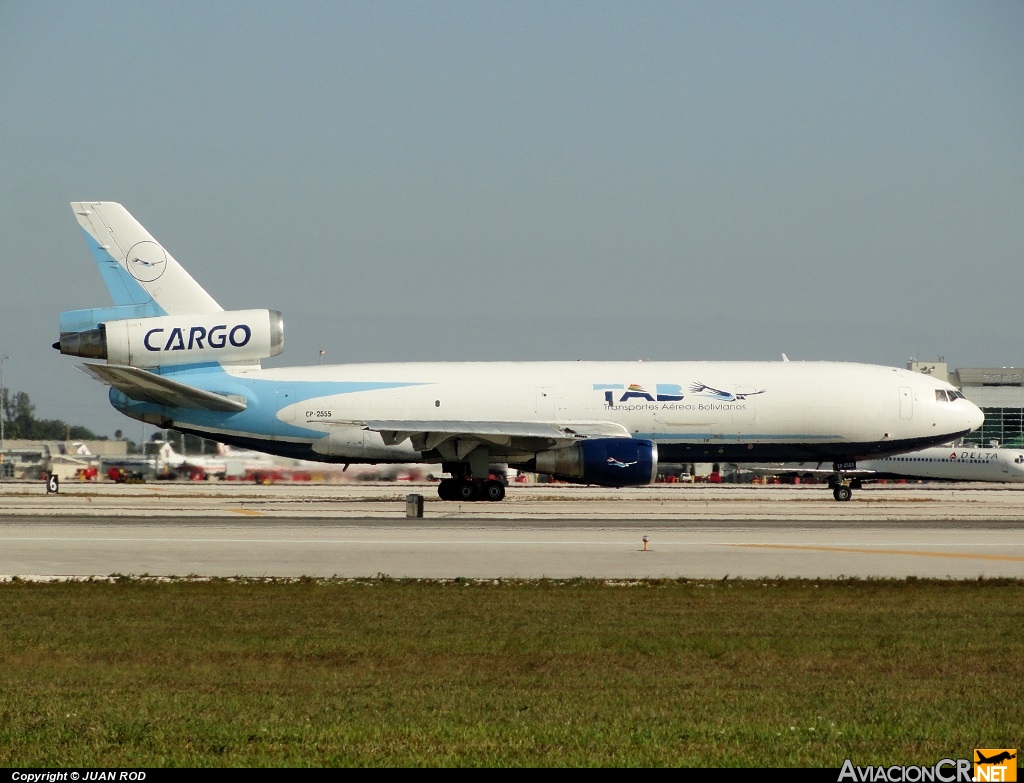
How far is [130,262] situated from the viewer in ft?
134

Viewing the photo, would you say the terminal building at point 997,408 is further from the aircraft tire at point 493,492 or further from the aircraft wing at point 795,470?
the aircraft tire at point 493,492

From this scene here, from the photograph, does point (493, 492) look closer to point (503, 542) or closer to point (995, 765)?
point (503, 542)

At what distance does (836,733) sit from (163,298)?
35.9m

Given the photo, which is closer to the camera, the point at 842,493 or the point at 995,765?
the point at 995,765

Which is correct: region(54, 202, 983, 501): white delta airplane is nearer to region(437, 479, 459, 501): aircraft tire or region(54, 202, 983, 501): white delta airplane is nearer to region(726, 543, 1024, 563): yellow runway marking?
region(437, 479, 459, 501): aircraft tire

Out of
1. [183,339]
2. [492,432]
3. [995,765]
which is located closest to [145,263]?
[183,339]

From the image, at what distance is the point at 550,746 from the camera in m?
8.14

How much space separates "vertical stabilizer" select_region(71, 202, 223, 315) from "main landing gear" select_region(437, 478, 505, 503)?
429 inches

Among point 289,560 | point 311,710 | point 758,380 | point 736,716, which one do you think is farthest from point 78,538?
point 758,380

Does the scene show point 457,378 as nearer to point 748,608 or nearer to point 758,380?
point 758,380

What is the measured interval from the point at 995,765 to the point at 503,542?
1789 centimetres

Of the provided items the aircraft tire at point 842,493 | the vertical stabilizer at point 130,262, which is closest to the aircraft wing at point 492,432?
the vertical stabilizer at point 130,262

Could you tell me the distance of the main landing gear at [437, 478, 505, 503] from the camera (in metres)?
40.6

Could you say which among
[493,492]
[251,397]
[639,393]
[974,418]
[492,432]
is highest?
[251,397]
